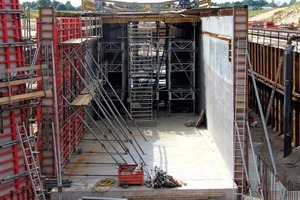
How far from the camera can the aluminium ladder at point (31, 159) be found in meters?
13.6

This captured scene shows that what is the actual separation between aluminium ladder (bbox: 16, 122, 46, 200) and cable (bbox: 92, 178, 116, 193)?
173cm

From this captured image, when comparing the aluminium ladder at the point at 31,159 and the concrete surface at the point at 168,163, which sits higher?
the aluminium ladder at the point at 31,159

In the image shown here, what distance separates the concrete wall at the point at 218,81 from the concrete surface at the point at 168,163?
21.9 inches

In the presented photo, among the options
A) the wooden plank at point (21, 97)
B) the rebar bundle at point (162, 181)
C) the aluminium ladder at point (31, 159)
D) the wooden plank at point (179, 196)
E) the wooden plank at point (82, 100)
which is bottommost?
the wooden plank at point (179, 196)

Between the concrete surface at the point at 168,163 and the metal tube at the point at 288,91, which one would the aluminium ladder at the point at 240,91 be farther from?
the metal tube at the point at 288,91

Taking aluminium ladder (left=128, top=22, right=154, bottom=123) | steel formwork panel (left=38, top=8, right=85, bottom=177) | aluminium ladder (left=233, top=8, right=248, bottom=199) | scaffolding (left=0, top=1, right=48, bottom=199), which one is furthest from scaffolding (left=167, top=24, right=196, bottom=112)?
scaffolding (left=0, top=1, right=48, bottom=199)

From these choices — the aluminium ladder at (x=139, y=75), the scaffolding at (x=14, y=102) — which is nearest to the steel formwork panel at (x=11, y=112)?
the scaffolding at (x=14, y=102)

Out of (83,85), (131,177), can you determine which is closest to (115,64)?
(83,85)

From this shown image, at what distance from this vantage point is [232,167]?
52.4 feet

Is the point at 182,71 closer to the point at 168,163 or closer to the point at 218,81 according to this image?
the point at 218,81

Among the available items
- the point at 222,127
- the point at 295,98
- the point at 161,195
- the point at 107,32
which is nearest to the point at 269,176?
the point at 161,195

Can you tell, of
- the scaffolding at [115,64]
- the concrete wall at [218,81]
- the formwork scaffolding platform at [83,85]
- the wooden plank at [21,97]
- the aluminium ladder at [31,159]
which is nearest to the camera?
the wooden plank at [21,97]

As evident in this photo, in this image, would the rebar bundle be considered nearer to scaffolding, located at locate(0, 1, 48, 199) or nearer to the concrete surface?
the concrete surface

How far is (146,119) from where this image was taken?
25.5 m
